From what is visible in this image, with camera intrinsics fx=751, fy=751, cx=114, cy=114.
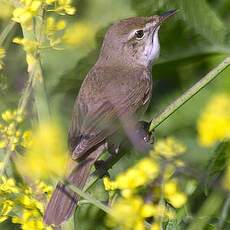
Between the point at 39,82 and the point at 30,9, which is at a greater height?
the point at 30,9

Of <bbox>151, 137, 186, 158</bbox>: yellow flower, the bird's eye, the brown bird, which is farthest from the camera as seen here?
the bird's eye

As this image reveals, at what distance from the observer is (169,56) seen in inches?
133

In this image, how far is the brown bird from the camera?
8.72 feet

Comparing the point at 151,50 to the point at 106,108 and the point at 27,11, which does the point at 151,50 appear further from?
the point at 27,11

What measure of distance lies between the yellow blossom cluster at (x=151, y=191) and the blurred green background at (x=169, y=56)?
1.02 meters

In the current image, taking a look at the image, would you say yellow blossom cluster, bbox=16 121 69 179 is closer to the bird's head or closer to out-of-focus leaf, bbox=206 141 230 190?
out-of-focus leaf, bbox=206 141 230 190

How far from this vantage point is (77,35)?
7.95 ft

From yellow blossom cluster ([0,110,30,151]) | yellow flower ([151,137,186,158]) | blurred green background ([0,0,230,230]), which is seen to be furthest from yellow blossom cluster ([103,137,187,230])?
blurred green background ([0,0,230,230])

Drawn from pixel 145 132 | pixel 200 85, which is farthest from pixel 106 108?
pixel 200 85

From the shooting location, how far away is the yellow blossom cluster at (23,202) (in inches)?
76.2

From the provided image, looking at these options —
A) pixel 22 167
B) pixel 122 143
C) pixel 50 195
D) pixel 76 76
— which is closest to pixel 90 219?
pixel 122 143

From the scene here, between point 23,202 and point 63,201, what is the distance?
0.42 metres

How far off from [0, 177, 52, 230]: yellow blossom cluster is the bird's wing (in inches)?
23.4

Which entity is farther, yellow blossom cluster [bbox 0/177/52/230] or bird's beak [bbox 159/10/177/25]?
bird's beak [bbox 159/10/177/25]
